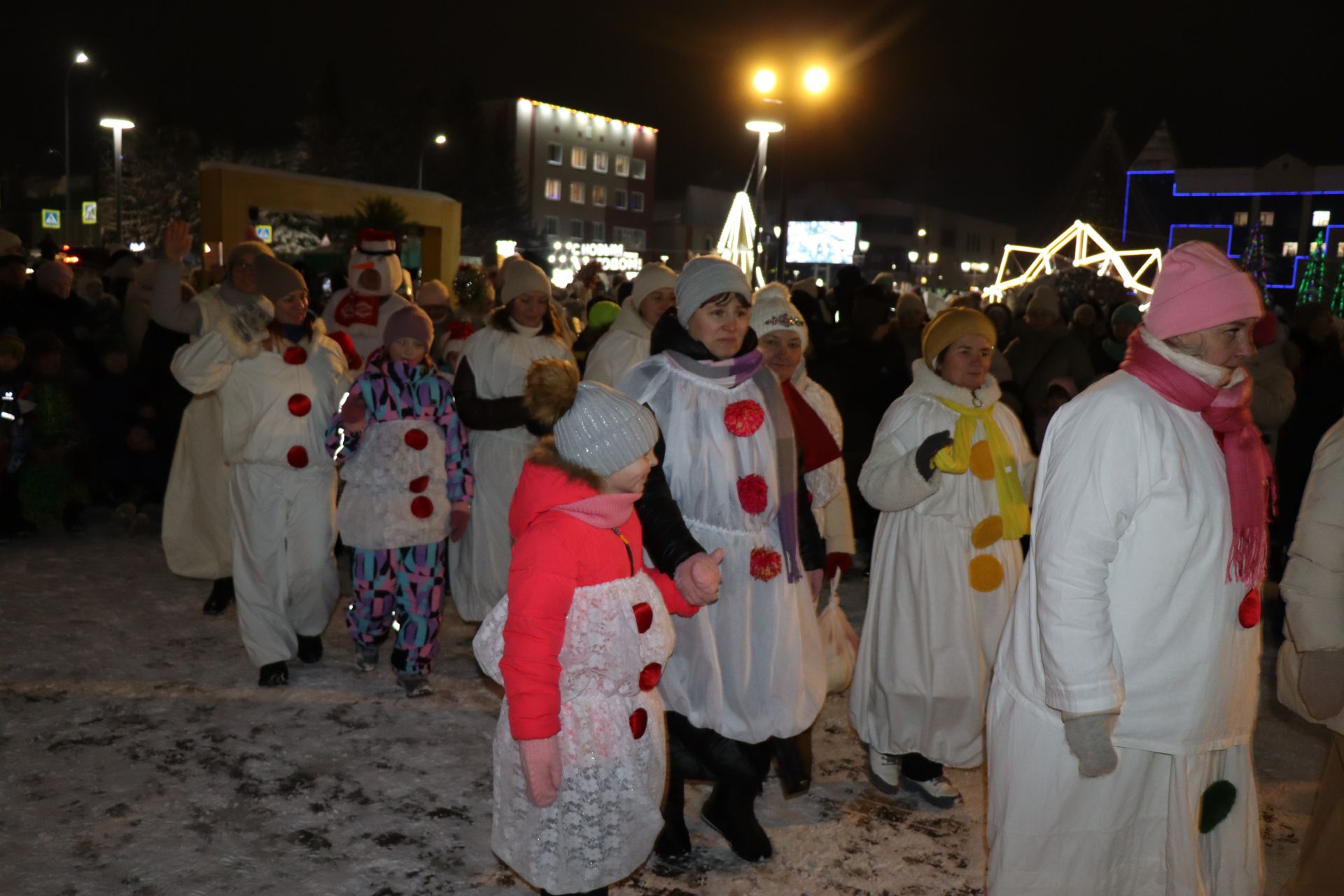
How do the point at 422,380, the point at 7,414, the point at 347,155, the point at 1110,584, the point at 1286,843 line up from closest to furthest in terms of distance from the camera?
the point at 1110,584 → the point at 1286,843 → the point at 422,380 → the point at 7,414 → the point at 347,155

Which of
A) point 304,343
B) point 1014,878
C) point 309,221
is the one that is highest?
point 309,221

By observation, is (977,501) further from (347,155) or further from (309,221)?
(347,155)

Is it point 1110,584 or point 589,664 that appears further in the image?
point 589,664

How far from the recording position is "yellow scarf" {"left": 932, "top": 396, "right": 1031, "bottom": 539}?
175 inches

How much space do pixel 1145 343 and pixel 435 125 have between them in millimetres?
64878

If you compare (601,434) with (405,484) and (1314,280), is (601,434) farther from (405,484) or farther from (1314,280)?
(1314,280)

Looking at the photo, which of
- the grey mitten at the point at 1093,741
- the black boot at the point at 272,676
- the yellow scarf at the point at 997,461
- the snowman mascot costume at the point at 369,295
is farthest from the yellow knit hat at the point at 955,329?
the snowman mascot costume at the point at 369,295

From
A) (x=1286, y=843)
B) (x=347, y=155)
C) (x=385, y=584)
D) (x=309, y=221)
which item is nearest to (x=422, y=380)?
(x=385, y=584)

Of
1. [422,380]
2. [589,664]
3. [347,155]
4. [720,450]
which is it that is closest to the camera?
[589,664]

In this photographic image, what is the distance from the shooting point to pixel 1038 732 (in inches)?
110

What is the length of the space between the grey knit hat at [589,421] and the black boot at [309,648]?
137 inches

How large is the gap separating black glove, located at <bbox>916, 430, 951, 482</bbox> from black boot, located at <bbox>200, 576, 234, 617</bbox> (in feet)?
14.9

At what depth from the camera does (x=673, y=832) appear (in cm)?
405

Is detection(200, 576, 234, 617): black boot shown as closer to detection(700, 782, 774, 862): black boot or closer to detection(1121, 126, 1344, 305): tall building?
detection(700, 782, 774, 862): black boot
